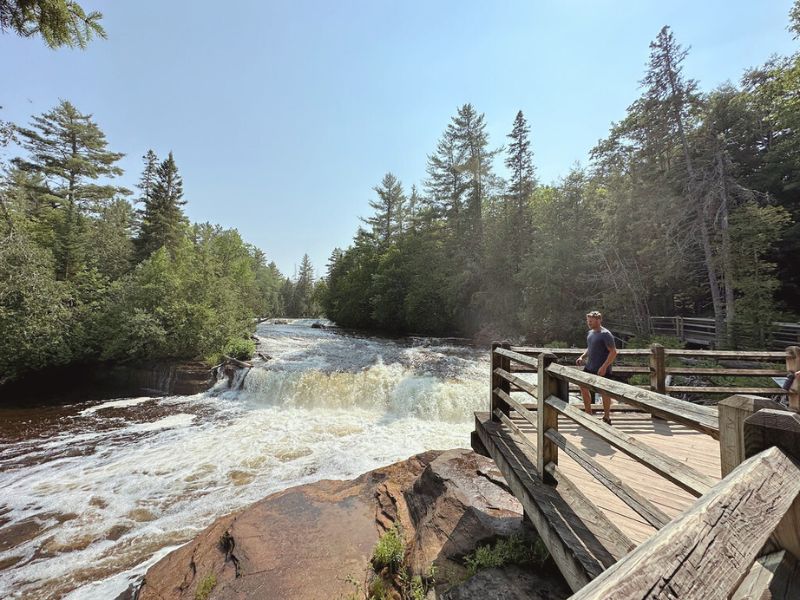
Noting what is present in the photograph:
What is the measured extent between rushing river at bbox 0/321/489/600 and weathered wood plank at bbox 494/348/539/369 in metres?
5.04

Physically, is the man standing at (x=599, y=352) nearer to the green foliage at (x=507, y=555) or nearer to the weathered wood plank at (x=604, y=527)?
the green foliage at (x=507, y=555)

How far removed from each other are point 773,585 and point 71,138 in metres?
38.5

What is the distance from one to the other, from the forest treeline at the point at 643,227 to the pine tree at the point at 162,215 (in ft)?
67.4

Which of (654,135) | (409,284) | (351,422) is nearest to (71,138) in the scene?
(409,284)

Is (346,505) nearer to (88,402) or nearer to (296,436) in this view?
(296,436)

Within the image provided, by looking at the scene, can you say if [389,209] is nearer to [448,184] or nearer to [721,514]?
[448,184]

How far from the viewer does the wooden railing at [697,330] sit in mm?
12773

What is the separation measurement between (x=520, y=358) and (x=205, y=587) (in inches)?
179

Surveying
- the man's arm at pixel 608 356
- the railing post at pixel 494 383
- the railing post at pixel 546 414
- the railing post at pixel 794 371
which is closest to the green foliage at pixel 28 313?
the railing post at pixel 494 383

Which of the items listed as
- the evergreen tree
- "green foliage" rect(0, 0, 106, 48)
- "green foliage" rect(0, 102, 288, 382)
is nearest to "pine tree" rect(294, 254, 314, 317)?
the evergreen tree

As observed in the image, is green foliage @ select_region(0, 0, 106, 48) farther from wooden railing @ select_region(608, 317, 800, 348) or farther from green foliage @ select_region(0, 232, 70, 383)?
wooden railing @ select_region(608, 317, 800, 348)

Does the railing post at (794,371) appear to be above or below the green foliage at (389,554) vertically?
above

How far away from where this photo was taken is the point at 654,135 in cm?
1812

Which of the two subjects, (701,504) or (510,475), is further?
(510,475)
